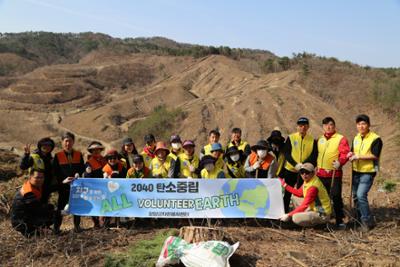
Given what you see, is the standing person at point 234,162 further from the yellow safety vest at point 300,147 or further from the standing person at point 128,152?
the standing person at point 128,152

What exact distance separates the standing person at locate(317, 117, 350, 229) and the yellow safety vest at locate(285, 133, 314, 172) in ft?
0.56

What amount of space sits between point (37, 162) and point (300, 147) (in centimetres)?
441

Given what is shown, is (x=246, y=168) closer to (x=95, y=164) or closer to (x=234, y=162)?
(x=234, y=162)

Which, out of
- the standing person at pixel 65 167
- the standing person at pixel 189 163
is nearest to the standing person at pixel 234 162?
the standing person at pixel 189 163

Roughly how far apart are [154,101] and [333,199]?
86.6ft

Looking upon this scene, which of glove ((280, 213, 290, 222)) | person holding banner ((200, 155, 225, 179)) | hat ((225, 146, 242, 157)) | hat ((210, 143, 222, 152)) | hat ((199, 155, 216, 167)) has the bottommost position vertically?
glove ((280, 213, 290, 222))

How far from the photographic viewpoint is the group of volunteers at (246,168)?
660 centimetres

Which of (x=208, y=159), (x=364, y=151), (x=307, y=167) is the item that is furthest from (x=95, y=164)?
(x=364, y=151)

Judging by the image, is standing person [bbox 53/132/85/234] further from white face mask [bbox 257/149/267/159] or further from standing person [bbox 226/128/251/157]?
white face mask [bbox 257/149/267/159]

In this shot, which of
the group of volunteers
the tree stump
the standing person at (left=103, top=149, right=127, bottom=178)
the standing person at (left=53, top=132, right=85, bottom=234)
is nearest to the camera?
the tree stump

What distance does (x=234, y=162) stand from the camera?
7.55 metres

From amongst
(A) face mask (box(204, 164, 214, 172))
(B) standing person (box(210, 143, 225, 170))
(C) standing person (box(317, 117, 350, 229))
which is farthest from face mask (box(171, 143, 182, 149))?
(C) standing person (box(317, 117, 350, 229))

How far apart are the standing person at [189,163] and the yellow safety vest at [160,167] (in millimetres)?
301

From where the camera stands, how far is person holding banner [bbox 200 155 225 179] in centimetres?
719
